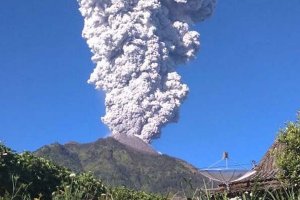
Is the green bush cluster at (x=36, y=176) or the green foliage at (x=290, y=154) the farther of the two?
the green foliage at (x=290, y=154)

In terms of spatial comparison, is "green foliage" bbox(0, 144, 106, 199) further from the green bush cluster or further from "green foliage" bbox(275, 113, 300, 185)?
"green foliage" bbox(275, 113, 300, 185)

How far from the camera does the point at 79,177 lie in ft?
85.3

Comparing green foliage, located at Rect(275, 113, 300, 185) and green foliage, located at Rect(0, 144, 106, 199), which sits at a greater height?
green foliage, located at Rect(275, 113, 300, 185)

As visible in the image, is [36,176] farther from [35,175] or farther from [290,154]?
[290,154]

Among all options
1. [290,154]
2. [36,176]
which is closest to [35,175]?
[36,176]

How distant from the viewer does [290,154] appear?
117 ft

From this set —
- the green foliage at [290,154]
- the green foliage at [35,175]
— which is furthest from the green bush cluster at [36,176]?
the green foliage at [290,154]

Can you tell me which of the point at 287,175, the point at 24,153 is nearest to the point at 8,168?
the point at 24,153

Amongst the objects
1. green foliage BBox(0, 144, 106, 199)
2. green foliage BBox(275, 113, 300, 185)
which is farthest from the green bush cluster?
green foliage BBox(275, 113, 300, 185)

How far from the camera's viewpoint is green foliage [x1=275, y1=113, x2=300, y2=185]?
3466cm

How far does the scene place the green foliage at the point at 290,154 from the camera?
34.7 m

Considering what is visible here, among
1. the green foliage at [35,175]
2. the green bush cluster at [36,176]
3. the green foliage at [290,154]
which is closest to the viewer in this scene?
the green bush cluster at [36,176]

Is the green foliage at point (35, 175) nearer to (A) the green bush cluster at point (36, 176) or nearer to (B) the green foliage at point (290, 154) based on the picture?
(A) the green bush cluster at point (36, 176)

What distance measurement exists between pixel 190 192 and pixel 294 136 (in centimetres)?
2976
